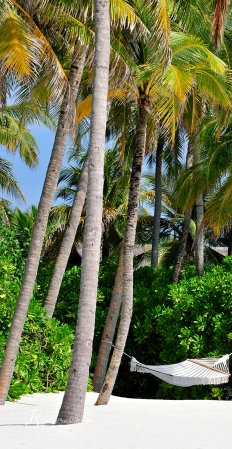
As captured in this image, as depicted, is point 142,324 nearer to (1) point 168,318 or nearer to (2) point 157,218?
(1) point 168,318

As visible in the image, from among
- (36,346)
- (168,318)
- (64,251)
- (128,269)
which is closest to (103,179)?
(128,269)

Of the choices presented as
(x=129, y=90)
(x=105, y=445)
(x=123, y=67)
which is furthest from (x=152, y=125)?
(x=105, y=445)

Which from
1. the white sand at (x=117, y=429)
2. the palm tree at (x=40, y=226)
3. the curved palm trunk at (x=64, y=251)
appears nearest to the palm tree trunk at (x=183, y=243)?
the curved palm trunk at (x=64, y=251)

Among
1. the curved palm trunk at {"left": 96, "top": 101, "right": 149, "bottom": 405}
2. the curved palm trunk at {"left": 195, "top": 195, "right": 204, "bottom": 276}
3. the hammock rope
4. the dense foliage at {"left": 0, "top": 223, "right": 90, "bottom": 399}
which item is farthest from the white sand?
the curved palm trunk at {"left": 195, "top": 195, "right": 204, "bottom": 276}

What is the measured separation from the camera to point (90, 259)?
8203 mm

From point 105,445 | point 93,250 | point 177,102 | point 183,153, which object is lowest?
point 105,445

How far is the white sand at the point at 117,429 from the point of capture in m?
6.73

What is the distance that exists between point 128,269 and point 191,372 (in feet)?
6.88

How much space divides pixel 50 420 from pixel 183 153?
44.1 feet

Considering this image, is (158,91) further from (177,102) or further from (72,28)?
(72,28)

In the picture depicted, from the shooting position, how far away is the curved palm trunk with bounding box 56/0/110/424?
800cm

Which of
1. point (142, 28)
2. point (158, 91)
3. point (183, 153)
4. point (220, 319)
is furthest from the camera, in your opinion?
point (183, 153)

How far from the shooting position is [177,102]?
12.7 meters

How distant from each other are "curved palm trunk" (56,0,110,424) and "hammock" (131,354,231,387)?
3010mm
